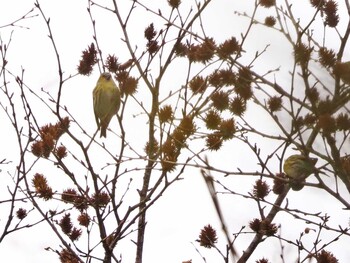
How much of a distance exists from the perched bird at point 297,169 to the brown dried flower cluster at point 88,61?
1146 millimetres

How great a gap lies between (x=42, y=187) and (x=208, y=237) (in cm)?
92

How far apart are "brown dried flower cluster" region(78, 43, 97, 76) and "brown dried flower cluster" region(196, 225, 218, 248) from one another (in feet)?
3.46

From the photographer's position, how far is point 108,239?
326 centimetres

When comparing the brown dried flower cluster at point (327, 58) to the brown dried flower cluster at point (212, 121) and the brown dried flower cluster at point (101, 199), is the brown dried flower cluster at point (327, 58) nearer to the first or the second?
the brown dried flower cluster at point (212, 121)

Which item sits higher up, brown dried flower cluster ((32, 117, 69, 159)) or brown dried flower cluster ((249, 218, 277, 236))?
brown dried flower cluster ((32, 117, 69, 159))

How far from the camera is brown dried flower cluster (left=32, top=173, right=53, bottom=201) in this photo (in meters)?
3.06

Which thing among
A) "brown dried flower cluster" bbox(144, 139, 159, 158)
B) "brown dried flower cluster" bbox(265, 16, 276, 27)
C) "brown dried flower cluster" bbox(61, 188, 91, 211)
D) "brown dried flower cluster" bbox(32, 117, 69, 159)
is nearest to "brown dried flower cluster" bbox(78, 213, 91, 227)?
"brown dried flower cluster" bbox(61, 188, 91, 211)

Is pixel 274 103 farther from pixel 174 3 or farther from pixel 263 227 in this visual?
pixel 174 3

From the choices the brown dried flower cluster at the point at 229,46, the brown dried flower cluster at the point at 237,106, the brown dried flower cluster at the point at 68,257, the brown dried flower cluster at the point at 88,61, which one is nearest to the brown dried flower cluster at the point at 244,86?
the brown dried flower cluster at the point at 237,106

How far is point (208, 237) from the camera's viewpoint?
2846 millimetres

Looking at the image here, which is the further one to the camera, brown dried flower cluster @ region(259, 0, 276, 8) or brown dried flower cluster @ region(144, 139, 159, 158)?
brown dried flower cluster @ region(144, 139, 159, 158)

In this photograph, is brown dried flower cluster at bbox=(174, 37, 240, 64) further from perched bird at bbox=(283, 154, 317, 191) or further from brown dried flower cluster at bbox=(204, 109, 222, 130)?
perched bird at bbox=(283, 154, 317, 191)

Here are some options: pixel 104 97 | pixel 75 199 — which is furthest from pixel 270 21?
pixel 75 199

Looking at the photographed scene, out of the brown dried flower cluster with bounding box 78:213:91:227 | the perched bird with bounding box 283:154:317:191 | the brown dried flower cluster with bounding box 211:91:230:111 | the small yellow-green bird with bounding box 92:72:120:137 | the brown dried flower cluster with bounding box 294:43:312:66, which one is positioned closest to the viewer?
the brown dried flower cluster with bounding box 294:43:312:66
